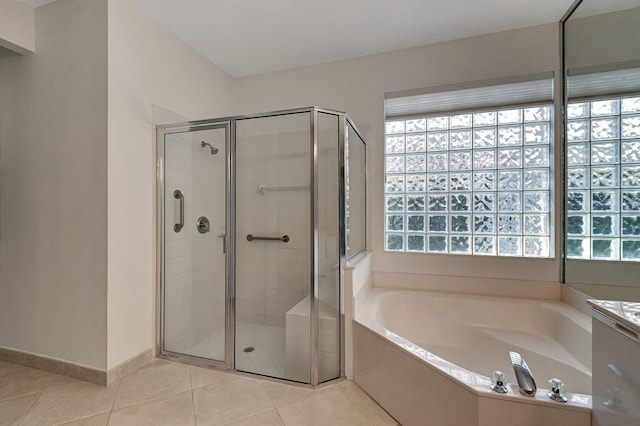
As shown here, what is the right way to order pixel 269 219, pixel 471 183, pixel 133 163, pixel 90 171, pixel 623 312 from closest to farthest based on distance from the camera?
pixel 623 312 < pixel 90 171 < pixel 133 163 < pixel 269 219 < pixel 471 183

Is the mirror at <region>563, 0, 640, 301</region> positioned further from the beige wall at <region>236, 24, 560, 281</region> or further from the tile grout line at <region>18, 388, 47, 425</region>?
the tile grout line at <region>18, 388, 47, 425</region>

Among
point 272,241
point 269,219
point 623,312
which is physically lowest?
point 623,312

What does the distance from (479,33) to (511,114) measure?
729mm

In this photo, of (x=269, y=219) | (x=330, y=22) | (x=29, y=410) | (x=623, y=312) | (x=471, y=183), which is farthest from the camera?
(x=471, y=183)

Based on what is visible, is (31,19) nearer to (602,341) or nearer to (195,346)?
(195,346)

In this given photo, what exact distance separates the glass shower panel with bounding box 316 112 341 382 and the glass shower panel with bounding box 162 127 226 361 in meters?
0.74

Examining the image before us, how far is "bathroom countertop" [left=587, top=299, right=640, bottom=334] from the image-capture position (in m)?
0.83

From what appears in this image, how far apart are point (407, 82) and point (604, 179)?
160cm

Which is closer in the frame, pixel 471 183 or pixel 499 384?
pixel 499 384

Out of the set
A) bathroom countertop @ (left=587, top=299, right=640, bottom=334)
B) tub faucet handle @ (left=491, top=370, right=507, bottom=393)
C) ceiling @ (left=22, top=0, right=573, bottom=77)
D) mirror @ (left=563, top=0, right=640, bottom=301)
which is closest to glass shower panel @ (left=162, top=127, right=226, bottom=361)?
ceiling @ (left=22, top=0, right=573, bottom=77)

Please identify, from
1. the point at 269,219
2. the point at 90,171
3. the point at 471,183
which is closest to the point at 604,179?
the point at 471,183

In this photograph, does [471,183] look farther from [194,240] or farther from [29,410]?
[29,410]

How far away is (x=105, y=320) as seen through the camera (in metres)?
1.70

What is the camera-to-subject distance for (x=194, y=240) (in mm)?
2178
